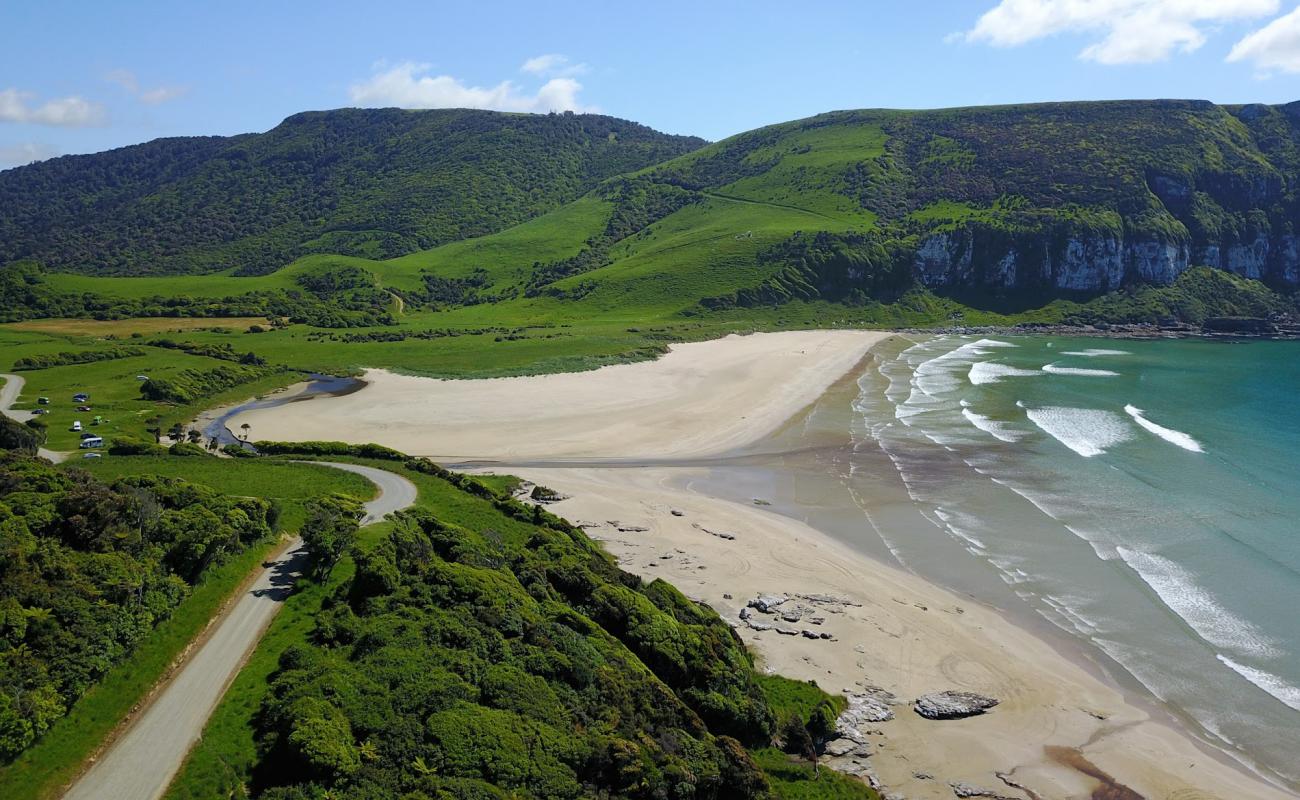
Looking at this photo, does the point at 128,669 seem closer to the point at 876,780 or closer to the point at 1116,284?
the point at 876,780

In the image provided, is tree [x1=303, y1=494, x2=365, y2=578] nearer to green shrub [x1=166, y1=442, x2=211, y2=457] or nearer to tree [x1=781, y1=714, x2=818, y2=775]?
tree [x1=781, y1=714, x2=818, y2=775]

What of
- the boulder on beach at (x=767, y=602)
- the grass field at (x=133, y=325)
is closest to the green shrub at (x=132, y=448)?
Result: the boulder on beach at (x=767, y=602)

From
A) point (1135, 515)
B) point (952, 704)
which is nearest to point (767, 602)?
point (952, 704)

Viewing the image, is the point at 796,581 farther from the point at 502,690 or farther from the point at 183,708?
the point at 183,708

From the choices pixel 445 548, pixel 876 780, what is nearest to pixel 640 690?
pixel 876 780

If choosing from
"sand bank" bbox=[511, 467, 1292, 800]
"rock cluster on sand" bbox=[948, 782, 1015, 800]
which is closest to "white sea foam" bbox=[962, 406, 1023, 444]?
"sand bank" bbox=[511, 467, 1292, 800]

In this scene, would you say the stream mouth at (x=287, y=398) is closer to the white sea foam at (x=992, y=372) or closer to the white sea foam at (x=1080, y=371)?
the white sea foam at (x=992, y=372)
